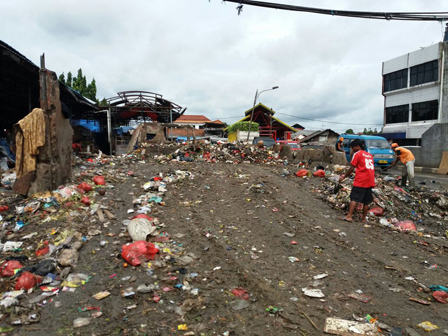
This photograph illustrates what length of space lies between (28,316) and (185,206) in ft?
10.5

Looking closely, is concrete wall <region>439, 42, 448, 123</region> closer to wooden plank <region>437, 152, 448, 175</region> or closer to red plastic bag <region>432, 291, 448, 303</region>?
wooden plank <region>437, 152, 448, 175</region>

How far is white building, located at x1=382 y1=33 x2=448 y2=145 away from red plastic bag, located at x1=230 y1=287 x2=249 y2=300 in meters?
23.8

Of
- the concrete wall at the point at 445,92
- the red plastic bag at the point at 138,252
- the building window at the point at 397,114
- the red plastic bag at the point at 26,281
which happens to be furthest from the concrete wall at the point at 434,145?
the red plastic bag at the point at 26,281

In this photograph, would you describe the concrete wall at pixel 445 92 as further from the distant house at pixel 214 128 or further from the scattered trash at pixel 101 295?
the scattered trash at pixel 101 295

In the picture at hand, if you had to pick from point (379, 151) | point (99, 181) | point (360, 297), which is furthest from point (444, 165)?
point (99, 181)

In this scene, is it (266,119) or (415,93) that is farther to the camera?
(266,119)

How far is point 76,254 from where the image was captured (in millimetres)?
3230

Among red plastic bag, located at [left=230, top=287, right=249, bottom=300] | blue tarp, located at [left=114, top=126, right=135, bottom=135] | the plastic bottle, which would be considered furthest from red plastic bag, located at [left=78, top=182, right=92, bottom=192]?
blue tarp, located at [left=114, top=126, right=135, bottom=135]

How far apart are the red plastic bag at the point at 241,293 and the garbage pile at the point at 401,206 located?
360cm

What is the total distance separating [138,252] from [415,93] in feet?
85.3

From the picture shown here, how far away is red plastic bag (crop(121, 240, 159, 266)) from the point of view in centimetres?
308

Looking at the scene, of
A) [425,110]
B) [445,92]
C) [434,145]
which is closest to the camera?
[434,145]

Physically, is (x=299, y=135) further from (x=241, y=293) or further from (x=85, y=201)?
(x=241, y=293)

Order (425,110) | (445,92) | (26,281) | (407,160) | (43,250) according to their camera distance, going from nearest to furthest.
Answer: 1. (26,281)
2. (43,250)
3. (407,160)
4. (445,92)
5. (425,110)
